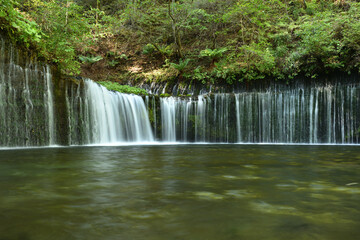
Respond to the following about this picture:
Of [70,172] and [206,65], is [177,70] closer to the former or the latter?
[206,65]

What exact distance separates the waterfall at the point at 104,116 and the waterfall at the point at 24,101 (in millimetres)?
905

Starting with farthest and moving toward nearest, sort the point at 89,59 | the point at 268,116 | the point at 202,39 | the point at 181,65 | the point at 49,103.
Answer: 1. the point at 202,39
2. the point at 89,59
3. the point at 181,65
4. the point at 268,116
5. the point at 49,103

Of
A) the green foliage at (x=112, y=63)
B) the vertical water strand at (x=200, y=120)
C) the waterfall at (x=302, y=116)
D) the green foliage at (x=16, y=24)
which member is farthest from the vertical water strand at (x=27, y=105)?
the green foliage at (x=112, y=63)

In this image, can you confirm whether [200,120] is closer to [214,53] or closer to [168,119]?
[168,119]

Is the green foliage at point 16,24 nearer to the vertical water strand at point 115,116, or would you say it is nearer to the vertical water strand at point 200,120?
the vertical water strand at point 115,116

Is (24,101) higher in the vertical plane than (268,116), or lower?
higher

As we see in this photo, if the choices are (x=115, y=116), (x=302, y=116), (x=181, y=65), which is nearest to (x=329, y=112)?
Result: (x=302, y=116)

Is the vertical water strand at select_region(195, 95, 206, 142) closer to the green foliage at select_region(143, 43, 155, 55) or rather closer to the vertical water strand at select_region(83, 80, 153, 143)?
the vertical water strand at select_region(83, 80, 153, 143)

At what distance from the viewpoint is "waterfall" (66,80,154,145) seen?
36.5ft

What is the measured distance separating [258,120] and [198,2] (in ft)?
32.0

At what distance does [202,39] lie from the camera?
2116cm

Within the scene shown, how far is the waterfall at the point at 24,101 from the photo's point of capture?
9.29 metres

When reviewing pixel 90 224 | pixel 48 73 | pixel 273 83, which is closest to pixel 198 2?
pixel 273 83

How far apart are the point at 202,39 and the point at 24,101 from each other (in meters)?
14.4
